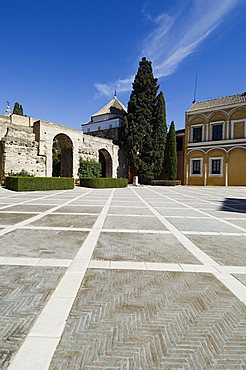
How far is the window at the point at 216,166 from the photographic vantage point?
3069cm

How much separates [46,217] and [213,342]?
6.61m

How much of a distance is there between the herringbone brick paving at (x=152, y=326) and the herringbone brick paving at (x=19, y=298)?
1.45ft

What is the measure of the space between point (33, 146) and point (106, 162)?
1330 centimetres

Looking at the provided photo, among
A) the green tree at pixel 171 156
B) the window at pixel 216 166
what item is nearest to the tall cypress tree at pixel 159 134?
the green tree at pixel 171 156

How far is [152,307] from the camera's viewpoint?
2.61 m

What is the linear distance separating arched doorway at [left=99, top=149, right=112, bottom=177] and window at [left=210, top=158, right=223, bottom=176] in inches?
619

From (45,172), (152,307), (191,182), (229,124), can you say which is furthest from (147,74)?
(152,307)

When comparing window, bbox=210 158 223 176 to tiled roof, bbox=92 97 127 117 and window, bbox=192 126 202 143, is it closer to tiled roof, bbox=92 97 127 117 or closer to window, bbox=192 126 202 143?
window, bbox=192 126 202 143

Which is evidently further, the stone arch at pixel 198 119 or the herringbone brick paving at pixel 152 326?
the stone arch at pixel 198 119

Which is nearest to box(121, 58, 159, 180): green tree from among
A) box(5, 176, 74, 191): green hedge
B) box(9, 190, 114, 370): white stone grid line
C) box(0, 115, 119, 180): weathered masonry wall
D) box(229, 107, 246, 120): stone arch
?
box(0, 115, 119, 180): weathered masonry wall

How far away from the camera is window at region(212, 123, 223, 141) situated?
30.7 m

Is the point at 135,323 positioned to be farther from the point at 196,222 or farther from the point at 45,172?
Answer: the point at 45,172

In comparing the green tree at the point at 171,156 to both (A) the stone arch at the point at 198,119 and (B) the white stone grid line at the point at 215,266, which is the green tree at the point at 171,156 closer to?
(A) the stone arch at the point at 198,119

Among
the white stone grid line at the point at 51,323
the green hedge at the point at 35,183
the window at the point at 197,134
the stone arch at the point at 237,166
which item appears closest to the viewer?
the white stone grid line at the point at 51,323
